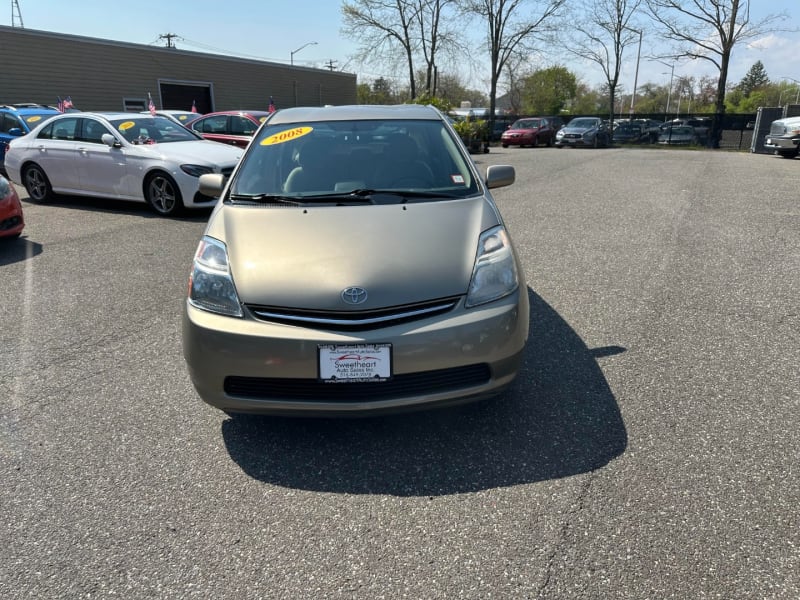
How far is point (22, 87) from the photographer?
68.6 ft

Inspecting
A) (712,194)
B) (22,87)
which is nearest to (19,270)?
(712,194)

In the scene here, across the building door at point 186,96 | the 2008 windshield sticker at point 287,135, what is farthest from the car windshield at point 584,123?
the 2008 windshield sticker at point 287,135

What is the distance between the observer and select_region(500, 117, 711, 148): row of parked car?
28.2 meters

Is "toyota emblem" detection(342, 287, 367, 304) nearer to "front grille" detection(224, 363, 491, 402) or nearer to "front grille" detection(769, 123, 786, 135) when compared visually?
"front grille" detection(224, 363, 491, 402)

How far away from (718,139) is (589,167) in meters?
15.3

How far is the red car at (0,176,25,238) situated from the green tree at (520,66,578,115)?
6271 centimetres

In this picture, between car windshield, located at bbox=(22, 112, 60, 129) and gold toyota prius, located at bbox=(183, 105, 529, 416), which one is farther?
car windshield, located at bbox=(22, 112, 60, 129)

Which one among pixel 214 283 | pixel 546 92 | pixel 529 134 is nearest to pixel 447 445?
pixel 214 283

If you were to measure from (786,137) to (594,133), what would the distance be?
1084cm

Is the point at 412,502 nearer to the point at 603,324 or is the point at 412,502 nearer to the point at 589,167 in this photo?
the point at 603,324

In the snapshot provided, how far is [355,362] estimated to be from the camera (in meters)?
2.51

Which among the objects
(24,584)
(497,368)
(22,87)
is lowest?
(24,584)

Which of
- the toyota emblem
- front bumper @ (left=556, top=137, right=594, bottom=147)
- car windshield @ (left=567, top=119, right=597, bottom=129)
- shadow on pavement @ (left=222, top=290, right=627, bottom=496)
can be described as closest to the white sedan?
shadow on pavement @ (left=222, top=290, right=627, bottom=496)

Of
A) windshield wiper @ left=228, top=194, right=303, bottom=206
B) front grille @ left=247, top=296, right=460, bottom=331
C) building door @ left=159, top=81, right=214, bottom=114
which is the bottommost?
front grille @ left=247, top=296, right=460, bottom=331
